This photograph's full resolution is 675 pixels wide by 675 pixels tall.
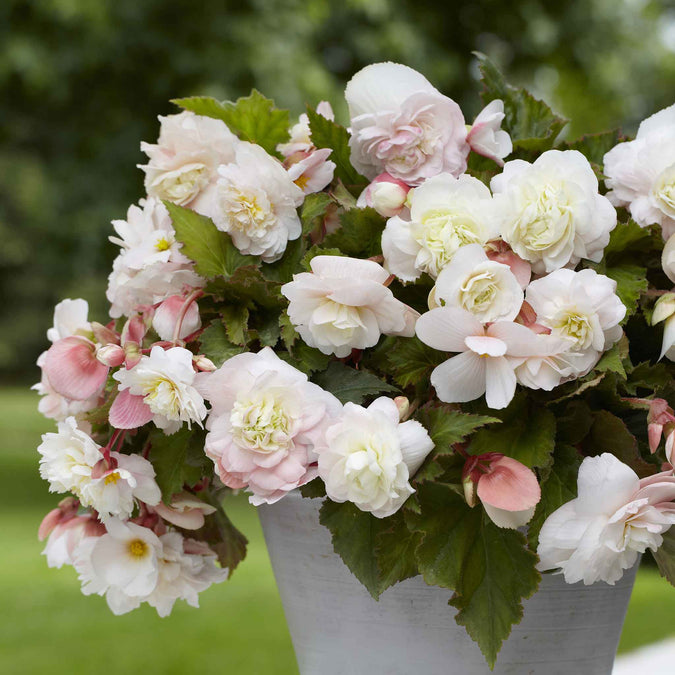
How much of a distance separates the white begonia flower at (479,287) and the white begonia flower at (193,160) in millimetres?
273

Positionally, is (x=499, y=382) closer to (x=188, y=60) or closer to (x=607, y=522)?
(x=607, y=522)

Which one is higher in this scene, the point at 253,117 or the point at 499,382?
the point at 253,117

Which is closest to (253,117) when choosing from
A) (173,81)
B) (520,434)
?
(520,434)

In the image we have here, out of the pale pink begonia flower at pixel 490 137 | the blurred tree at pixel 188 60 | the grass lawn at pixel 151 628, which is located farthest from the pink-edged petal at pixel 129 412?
the blurred tree at pixel 188 60

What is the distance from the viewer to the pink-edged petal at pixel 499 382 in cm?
67

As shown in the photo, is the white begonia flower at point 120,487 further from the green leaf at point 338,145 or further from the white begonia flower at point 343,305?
the green leaf at point 338,145

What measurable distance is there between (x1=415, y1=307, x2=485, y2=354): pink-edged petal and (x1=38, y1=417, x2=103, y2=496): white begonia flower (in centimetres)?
29

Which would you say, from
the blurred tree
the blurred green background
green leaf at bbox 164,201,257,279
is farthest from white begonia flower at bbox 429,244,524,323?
the blurred tree

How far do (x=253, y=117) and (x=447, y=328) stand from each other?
366 mm

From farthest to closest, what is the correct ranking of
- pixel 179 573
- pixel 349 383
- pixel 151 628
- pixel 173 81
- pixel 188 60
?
pixel 173 81, pixel 188 60, pixel 151 628, pixel 179 573, pixel 349 383

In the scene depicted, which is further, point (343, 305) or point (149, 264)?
point (149, 264)

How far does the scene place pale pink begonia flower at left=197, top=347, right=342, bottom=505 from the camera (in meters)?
0.70

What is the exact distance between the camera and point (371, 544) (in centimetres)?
74

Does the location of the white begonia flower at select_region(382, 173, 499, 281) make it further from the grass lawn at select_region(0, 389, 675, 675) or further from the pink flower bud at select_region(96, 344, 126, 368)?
the grass lawn at select_region(0, 389, 675, 675)
